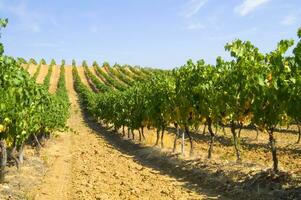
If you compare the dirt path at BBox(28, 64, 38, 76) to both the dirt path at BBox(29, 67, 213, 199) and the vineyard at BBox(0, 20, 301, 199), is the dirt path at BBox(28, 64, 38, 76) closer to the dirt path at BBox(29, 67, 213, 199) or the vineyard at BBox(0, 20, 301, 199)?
the vineyard at BBox(0, 20, 301, 199)

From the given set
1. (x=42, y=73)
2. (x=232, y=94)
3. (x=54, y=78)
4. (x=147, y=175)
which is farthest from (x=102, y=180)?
(x=42, y=73)

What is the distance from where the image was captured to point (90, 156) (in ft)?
98.9

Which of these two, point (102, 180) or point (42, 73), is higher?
point (42, 73)

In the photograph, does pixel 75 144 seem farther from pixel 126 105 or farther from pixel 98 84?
pixel 98 84

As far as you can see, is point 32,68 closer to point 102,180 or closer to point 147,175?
point 147,175

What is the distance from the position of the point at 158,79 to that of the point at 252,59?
16691 mm

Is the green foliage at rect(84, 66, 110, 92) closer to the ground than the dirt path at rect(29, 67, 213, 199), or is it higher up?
higher up

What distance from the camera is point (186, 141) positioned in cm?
4038

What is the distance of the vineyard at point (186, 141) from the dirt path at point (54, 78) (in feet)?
177

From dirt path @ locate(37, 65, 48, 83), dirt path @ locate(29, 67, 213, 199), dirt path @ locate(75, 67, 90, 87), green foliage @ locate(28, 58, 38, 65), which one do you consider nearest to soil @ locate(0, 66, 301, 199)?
dirt path @ locate(29, 67, 213, 199)

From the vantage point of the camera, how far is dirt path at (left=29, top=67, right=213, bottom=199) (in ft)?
60.3

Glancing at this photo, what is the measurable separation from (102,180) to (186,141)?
65.0 ft

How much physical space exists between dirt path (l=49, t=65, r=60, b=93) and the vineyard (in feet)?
177

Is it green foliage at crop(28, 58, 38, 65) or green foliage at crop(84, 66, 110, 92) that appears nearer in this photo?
green foliage at crop(84, 66, 110, 92)
